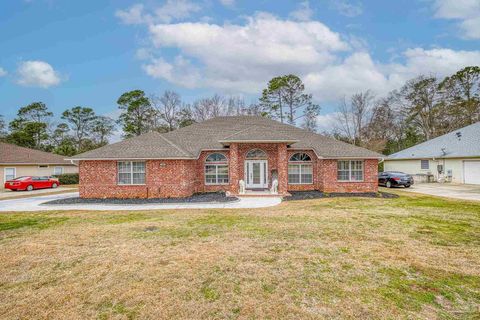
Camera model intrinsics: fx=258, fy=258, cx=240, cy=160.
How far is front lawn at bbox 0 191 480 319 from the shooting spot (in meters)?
3.96

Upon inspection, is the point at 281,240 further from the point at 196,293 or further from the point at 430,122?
the point at 430,122

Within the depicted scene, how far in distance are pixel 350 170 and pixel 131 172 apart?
14.8m

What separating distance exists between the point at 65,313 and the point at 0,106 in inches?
2199

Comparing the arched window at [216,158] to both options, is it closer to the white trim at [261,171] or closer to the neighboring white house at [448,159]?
the white trim at [261,171]

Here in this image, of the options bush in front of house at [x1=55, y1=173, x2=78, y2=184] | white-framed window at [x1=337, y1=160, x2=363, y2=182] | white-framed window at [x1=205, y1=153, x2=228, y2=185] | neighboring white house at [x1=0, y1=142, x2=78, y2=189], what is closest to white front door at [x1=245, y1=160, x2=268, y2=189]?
white-framed window at [x1=205, y1=153, x2=228, y2=185]

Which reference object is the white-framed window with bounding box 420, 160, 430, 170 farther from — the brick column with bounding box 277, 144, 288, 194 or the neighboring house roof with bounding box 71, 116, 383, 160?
the brick column with bounding box 277, 144, 288, 194

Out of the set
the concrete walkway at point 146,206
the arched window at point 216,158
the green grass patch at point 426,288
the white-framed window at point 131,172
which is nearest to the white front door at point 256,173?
the arched window at point 216,158

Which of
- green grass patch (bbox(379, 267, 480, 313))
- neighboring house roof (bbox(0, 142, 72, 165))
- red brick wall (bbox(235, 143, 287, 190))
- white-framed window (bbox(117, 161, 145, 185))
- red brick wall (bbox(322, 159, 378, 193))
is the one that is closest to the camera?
green grass patch (bbox(379, 267, 480, 313))

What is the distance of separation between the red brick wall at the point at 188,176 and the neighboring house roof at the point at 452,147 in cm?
1295

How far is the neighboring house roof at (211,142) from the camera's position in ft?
54.0

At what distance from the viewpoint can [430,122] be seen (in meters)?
39.5

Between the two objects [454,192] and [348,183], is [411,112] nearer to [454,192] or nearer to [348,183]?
[454,192]

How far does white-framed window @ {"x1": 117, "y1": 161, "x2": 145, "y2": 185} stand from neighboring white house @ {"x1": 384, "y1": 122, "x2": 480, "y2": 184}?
935 inches

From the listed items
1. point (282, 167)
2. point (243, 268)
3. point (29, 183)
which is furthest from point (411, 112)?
point (29, 183)
